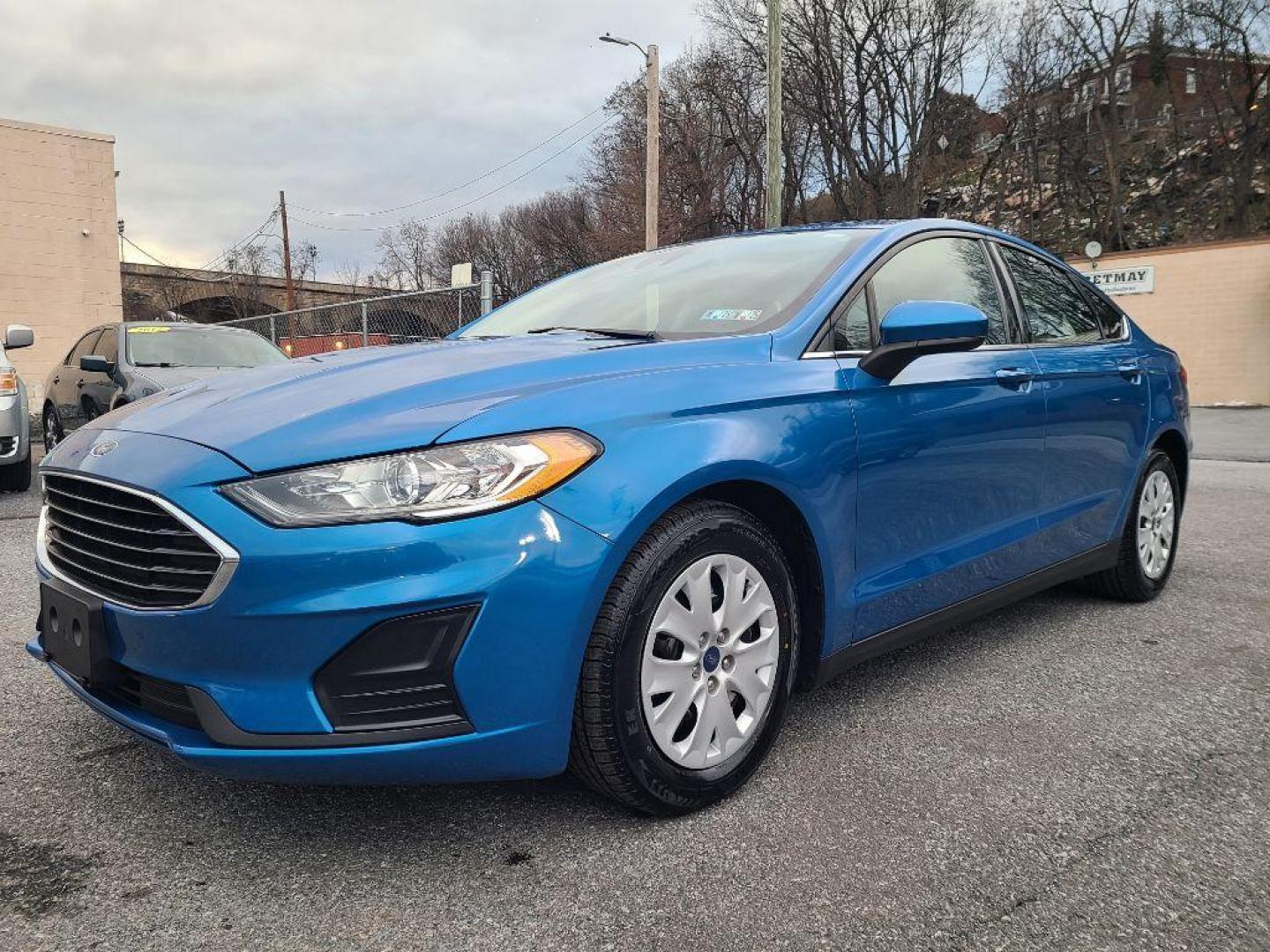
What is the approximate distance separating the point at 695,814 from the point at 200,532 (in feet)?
4.07

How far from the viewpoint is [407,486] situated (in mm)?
1809

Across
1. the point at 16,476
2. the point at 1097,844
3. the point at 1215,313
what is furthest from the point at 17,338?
the point at 1215,313

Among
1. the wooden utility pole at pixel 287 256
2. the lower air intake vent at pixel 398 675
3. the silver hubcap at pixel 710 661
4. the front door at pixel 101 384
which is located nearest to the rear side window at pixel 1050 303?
the silver hubcap at pixel 710 661

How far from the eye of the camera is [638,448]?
2004mm

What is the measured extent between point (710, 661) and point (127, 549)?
4.17 feet

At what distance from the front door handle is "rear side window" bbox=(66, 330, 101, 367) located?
855 centimetres

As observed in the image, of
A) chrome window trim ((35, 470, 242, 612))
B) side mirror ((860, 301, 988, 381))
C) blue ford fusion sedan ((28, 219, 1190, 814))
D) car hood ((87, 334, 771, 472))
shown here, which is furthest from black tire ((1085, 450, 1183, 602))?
chrome window trim ((35, 470, 242, 612))

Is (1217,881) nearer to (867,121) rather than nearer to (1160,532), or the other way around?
(1160,532)

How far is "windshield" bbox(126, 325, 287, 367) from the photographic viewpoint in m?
7.95

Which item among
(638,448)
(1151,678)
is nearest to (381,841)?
(638,448)

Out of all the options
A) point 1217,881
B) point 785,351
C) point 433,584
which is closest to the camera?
point 433,584

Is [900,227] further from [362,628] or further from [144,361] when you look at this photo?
[144,361]

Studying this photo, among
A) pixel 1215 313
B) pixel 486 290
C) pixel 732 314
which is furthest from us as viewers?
pixel 1215 313

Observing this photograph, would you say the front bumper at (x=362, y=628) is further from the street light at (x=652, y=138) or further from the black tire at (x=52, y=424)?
the street light at (x=652, y=138)
